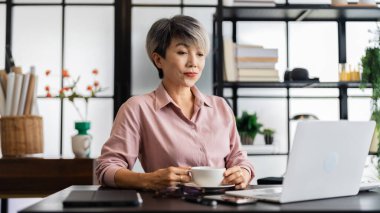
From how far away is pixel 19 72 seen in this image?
2.81 m

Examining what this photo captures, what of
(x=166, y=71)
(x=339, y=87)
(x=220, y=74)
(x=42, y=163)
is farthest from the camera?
(x=339, y=87)

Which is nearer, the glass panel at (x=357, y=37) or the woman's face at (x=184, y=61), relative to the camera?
the woman's face at (x=184, y=61)

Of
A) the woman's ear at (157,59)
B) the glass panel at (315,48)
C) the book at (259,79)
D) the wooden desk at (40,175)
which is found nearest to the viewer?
the woman's ear at (157,59)

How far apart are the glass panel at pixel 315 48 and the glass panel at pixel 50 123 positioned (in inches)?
69.5

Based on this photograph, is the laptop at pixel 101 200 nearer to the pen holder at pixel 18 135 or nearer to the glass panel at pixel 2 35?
the pen holder at pixel 18 135

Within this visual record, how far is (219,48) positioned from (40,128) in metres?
1.26

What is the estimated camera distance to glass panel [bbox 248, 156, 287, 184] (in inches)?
140

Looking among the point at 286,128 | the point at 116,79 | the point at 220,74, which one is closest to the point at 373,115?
the point at 286,128

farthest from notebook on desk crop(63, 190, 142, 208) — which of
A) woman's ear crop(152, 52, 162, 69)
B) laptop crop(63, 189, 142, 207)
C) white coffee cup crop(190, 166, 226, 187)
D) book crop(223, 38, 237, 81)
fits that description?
book crop(223, 38, 237, 81)

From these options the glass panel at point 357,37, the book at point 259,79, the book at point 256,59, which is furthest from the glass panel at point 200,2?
the glass panel at point 357,37

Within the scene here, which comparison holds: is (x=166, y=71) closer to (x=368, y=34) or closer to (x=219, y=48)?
(x=219, y=48)

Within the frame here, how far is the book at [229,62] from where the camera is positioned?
10.8ft

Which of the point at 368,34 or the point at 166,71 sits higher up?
the point at 368,34

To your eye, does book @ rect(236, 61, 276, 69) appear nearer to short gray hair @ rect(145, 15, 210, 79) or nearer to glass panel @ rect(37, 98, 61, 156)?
glass panel @ rect(37, 98, 61, 156)
